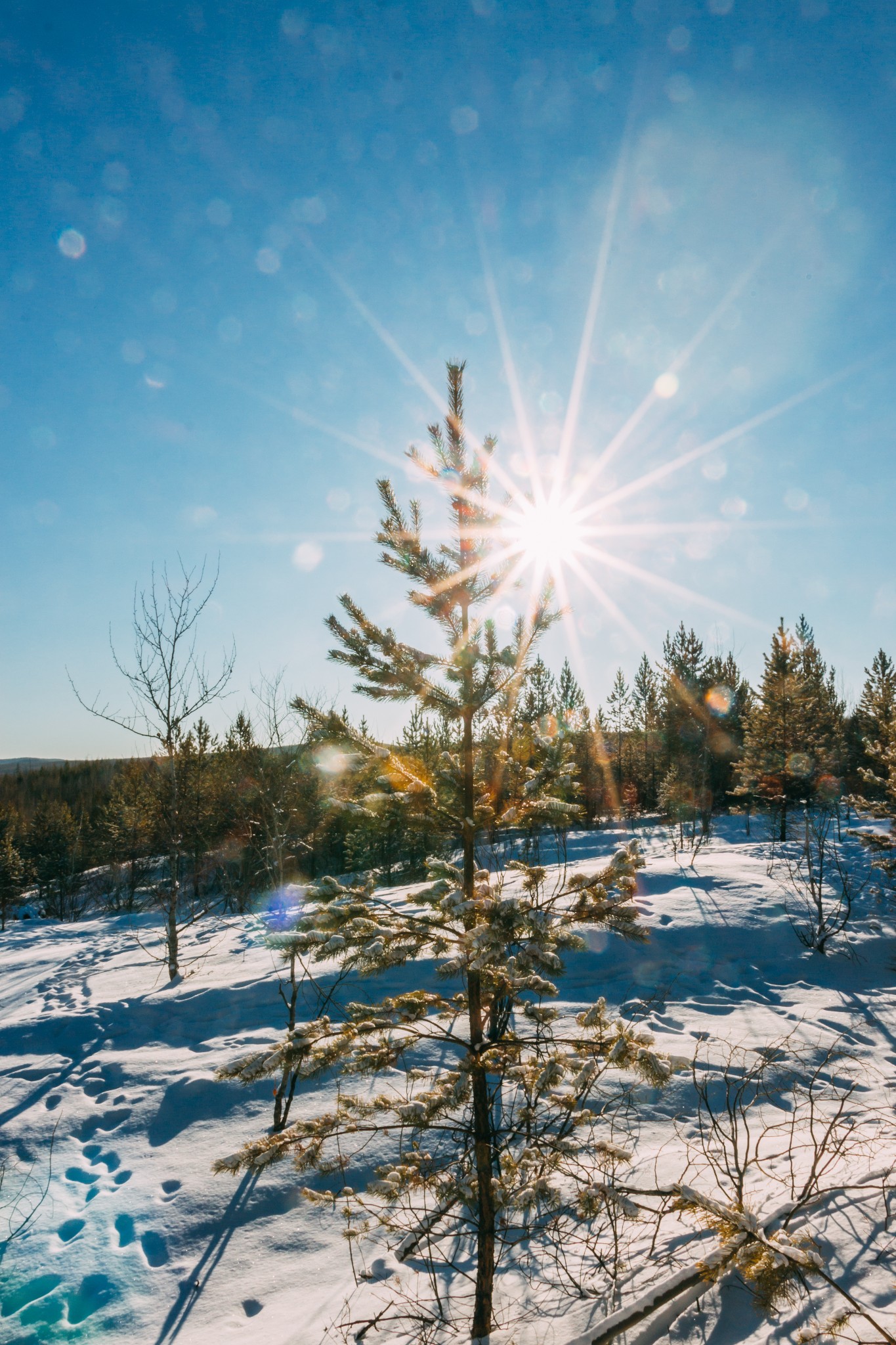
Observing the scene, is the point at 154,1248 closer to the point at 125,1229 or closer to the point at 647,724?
the point at 125,1229

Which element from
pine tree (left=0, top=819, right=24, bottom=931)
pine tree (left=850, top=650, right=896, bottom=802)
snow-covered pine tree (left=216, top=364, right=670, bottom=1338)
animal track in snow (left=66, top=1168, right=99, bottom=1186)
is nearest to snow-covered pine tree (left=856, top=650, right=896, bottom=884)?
pine tree (left=850, top=650, right=896, bottom=802)

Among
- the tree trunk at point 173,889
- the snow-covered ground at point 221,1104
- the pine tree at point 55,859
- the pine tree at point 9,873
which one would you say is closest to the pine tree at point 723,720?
the snow-covered ground at point 221,1104

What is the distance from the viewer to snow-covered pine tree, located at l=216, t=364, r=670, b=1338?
264 centimetres

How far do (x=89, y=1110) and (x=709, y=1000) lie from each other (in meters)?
6.66

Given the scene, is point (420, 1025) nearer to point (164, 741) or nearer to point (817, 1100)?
point (817, 1100)

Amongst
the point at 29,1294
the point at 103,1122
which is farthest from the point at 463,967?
the point at 103,1122

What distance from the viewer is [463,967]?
2668 millimetres

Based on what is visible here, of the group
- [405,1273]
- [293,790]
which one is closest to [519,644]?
[405,1273]

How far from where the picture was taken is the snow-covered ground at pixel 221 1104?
3.39m

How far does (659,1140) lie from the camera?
4551 mm

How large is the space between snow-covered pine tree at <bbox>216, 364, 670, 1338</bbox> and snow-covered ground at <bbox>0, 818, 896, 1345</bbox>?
75 centimetres

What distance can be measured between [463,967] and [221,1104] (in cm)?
449

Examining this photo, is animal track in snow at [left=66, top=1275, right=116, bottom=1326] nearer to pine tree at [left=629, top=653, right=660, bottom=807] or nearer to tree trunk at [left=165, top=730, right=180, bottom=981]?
tree trunk at [left=165, top=730, right=180, bottom=981]

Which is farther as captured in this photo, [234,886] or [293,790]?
[234,886]
